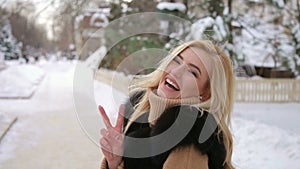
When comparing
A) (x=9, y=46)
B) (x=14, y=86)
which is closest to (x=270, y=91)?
(x=14, y=86)

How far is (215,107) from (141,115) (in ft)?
0.79

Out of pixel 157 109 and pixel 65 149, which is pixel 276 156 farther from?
pixel 157 109

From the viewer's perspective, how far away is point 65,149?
5402 millimetres

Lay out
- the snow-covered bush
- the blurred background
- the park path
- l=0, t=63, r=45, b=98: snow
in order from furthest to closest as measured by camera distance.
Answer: the snow-covered bush < l=0, t=63, r=45, b=98: snow < the park path < the blurred background

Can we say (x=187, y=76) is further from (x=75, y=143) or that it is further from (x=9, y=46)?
(x=9, y=46)

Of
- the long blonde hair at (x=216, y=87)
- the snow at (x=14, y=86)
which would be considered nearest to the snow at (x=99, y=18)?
the snow at (x=14, y=86)

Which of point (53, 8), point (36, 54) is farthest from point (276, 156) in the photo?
point (36, 54)

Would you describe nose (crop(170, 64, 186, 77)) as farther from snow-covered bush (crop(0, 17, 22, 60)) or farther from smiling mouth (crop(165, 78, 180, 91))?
snow-covered bush (crop(0, 17, 22, 60))

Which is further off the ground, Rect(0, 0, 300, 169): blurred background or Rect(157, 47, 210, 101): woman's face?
Rect(157, 47, 210, 101): woman's face

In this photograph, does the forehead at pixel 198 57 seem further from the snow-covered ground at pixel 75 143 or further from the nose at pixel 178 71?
the snow-covered ground at pixel 75 143

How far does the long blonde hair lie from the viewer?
1.16 metres

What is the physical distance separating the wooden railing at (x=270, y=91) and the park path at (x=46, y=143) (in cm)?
496

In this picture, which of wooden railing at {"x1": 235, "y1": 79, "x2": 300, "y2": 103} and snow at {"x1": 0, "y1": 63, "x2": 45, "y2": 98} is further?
snow at {"x1": 0, "y1": 63, "x2": 45, "y2": 98}

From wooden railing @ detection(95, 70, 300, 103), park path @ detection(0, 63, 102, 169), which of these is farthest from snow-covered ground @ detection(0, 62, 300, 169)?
wooden railing @ detection(95, 70, 300, 103)
